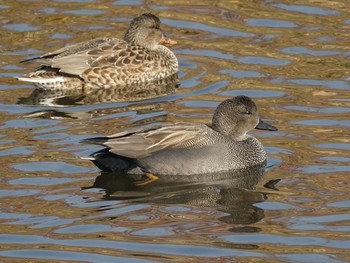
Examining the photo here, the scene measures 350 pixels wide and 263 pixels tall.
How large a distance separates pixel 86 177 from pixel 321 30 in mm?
6176

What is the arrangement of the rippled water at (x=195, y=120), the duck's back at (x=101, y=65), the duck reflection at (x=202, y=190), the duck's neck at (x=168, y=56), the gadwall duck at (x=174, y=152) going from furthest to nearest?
the duck's neck at (x=168, y=56), the duck's back at (x=101, y=65), the gadwall duck at (x=174, y=152), the duck reflection at (x=202, y=190), the rippled water at (x=195, y=120)

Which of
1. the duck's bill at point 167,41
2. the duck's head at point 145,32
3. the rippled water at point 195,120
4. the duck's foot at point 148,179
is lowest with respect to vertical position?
the duck's foot at point 148,179

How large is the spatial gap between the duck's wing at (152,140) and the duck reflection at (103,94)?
8.91 feet

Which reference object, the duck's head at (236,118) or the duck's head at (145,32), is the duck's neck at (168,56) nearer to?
the duck's head at (145,32)

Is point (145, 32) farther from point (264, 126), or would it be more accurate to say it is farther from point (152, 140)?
point (152, 140)

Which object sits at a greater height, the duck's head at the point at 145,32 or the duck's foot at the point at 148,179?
the duck's head at the point at 145,32

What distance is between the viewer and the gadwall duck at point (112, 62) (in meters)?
15.6

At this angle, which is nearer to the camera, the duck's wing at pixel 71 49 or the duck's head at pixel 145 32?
the duck's wing at pixel 71 49

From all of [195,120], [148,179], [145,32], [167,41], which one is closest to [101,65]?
[145,32]

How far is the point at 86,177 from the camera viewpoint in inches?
472

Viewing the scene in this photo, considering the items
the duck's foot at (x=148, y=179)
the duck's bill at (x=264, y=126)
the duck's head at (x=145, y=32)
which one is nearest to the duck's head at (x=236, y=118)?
the duck's bill at (x=264, y=126)

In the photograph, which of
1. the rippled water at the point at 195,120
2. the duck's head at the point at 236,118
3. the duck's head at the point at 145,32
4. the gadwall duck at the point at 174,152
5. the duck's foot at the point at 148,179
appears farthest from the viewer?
the duck's head at the point at 145,32

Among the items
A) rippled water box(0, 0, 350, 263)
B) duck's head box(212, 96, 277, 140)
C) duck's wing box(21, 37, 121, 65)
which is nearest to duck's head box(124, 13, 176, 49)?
duck's wing box(21, 37, 121, 65)

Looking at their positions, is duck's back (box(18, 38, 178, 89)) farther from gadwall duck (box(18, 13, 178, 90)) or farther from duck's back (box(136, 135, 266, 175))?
duck's back (box(136, 135, 266, 175))
